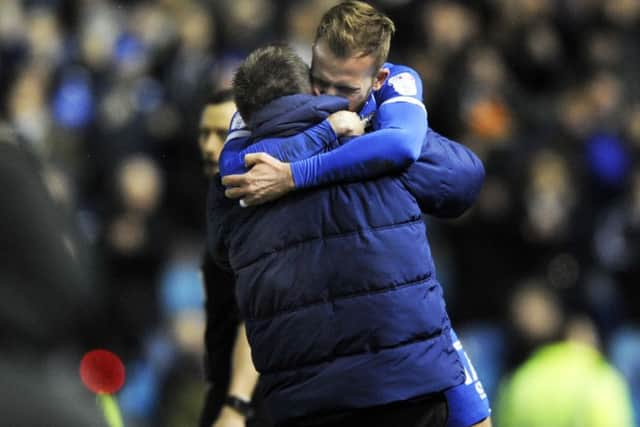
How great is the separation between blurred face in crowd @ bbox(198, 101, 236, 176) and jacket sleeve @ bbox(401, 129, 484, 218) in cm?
133

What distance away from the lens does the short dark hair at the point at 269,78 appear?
182 inches

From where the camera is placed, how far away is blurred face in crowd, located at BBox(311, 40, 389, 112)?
15.3 ft

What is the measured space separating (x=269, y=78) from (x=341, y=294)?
697 millimetres

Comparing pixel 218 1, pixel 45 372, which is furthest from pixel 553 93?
pixel 45 372

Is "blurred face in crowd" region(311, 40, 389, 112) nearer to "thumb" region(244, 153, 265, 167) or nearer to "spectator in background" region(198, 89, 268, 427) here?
"thumb" region(244, 153, 265, 167)

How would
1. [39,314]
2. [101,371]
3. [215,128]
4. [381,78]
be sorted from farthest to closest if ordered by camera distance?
[215,128] → [381,78] → [101,371] → [39,314]

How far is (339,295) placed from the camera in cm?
454

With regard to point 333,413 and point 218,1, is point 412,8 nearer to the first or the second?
point 218,1

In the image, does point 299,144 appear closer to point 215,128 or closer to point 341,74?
point 341,74

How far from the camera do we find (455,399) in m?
4.68

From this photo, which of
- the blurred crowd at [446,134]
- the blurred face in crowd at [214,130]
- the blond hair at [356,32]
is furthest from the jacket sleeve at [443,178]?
the blurred crowd at [446,134]

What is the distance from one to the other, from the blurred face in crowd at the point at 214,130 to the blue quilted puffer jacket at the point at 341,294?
4.38ft

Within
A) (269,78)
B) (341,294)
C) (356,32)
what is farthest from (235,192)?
(356,32)

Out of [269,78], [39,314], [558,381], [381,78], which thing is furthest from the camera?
[558,381]
